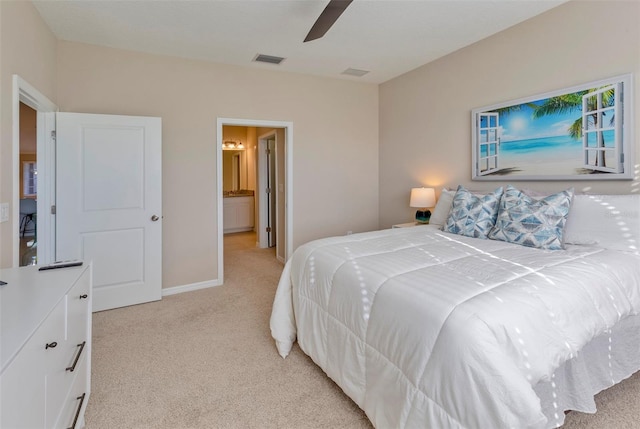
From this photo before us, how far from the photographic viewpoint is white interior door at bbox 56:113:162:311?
3.04 meters

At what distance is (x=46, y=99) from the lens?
276cm

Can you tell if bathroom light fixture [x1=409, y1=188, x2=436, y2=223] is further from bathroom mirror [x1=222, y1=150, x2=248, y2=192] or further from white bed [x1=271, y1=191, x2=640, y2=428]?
bathroom mirror [x1=222, y1=150, x2=248, y2=192]

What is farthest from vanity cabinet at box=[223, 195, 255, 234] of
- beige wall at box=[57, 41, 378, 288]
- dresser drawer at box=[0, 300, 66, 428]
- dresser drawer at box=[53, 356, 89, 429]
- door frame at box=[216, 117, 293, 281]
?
dresser drawer at box=[0, 300, 66, 428]

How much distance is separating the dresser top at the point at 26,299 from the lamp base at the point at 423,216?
128 inches

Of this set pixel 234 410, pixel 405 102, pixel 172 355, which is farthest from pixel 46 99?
pixel 405 102

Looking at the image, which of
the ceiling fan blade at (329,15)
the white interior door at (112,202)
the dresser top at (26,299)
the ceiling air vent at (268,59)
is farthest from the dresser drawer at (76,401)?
the ceiling air vent at (268,59)

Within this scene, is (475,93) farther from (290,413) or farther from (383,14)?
(290,413)

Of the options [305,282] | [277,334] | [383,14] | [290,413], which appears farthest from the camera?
[383,14]

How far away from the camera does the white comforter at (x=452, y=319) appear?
1.13 meters

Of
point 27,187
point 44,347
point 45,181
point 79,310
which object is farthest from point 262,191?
point 27,187

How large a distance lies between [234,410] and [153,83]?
10.8 feet

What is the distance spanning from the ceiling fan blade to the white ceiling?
498mm

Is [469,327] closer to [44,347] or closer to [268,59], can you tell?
[44,347]

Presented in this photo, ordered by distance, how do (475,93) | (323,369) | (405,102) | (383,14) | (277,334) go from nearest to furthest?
(323,369)
(277,334)
(383,14)
(475,93)
(405,102)
